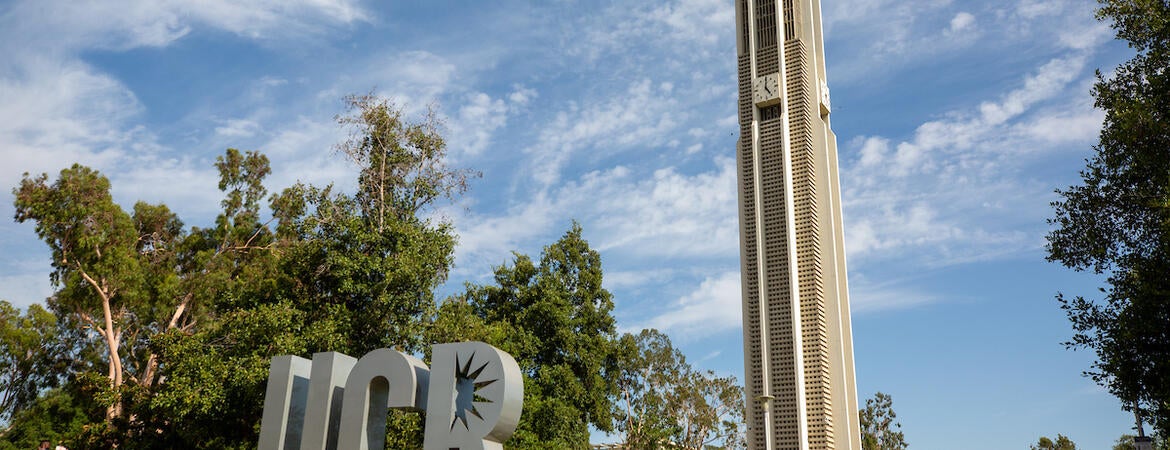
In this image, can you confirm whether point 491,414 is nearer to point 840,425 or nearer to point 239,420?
point 239,420

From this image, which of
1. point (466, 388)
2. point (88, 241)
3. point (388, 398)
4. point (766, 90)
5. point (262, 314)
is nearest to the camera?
point (466, 388)

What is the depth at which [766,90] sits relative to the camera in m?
41.8

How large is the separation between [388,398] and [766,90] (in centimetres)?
3319

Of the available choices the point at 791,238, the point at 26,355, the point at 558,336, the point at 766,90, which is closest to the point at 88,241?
the point at 26,355

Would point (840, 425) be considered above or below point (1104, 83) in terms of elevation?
below

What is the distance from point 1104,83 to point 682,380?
24.9m

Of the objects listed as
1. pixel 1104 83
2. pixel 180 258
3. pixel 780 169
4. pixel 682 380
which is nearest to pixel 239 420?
pixel 180 258

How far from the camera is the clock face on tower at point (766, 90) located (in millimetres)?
41406

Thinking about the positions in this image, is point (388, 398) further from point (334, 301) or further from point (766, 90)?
point (766, 90)

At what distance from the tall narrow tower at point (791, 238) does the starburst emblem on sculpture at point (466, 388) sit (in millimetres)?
25156

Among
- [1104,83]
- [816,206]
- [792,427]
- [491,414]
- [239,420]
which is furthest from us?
[816,206]

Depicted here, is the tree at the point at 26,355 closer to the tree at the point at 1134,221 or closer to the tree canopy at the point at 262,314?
the tree canopy at the point at 262,314

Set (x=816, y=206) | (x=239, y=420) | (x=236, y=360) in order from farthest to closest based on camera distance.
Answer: (x=816, y=206)
(x=239, y=420)
(x=236, y=360)

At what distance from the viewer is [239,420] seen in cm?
1994
